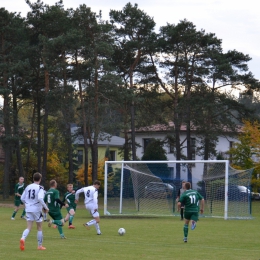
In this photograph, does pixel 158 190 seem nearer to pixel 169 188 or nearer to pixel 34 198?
pixel 169 188

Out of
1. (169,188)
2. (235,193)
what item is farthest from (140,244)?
(169,188)

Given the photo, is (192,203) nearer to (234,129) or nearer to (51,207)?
(51,207)

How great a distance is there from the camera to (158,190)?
102 feet

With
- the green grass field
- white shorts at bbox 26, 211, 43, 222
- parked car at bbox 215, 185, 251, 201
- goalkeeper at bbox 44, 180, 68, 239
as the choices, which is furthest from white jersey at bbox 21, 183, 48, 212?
parked car at bbox 215, 185, 251, 201

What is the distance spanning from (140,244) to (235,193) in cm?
1426

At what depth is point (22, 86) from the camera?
165ft

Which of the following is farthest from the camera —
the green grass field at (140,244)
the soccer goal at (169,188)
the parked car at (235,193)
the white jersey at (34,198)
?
the soccer goal at (169,188)

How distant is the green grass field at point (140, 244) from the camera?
44.8 ft

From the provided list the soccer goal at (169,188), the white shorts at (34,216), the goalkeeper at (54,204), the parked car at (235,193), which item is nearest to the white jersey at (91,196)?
the goalkeeper at (54,204)

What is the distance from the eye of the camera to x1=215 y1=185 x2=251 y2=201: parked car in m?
29.6

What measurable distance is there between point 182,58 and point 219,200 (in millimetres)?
22345

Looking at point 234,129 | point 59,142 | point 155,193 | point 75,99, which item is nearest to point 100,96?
point 75,99

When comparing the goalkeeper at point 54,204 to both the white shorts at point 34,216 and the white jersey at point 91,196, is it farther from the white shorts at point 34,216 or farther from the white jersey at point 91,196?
the white shorts at point 34,216

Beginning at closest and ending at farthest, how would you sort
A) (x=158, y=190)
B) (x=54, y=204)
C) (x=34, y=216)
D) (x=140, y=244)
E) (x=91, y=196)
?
1. (x=34, y=216)
2. (x=140, y=244)
3. (x=54, y=204)
4. (x=91, y=196)
5. (x=158, y=190)
